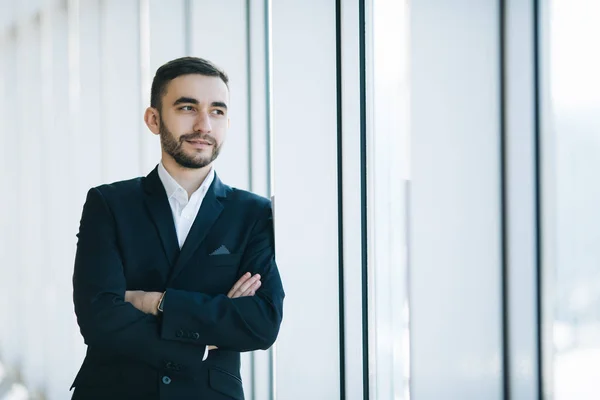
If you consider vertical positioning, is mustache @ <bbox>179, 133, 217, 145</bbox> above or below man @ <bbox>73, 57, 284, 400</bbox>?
above

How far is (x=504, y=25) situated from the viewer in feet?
4.88

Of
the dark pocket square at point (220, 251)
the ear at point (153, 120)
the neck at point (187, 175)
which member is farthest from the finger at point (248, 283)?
the ear at point (153, 120)

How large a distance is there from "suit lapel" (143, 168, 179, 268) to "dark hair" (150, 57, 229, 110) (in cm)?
24

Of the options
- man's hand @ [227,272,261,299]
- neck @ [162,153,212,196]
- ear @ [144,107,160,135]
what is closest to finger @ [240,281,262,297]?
man's hand @ [227,272,261,299]

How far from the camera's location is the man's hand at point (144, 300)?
166 centimetres

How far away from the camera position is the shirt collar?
5.90ft

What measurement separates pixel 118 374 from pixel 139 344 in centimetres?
13

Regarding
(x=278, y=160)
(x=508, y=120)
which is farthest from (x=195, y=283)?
(x=508, y=120)

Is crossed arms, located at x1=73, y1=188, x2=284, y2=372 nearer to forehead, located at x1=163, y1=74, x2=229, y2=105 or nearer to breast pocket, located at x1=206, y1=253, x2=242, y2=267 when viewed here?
breast pocket, located at x1=206, y1=253, x2=242, y2=267

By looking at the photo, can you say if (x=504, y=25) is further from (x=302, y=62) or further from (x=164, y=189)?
(x=164, y=189)

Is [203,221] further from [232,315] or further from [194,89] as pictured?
[194,89]

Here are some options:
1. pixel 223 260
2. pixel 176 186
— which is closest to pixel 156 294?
Result: pixel 223 260

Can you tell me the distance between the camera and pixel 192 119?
179 centimetres

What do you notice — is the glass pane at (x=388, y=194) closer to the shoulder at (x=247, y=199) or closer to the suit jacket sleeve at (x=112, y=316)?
the shoulder at (x=247, y=199)
